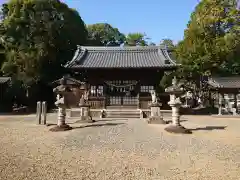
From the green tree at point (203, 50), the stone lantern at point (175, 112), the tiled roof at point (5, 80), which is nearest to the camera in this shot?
the stone lantern at point (175, 112)

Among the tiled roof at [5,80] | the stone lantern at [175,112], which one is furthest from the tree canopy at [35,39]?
the stone lantern at [175,112]

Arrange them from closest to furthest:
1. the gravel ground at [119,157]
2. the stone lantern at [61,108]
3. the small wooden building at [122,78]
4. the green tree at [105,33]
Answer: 1. the gravel ground at [119,157]
2. the stone lantern at [61,108]
3. the small wooden building at [122,78]
4. the green tree at [105,33]

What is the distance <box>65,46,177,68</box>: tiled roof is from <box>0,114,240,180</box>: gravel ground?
13.2 metres

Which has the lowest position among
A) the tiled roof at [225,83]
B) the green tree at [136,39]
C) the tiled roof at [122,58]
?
the tiled roof at [225,83]

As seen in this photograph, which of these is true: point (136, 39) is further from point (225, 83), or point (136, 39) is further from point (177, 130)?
point (177, 130)

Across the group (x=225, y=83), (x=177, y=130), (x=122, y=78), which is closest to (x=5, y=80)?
(x=122, y=78)

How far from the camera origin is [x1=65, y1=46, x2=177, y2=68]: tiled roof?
2391 centimetres

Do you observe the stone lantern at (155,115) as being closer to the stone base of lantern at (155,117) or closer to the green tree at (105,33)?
the stone base of lantern at (155,117)

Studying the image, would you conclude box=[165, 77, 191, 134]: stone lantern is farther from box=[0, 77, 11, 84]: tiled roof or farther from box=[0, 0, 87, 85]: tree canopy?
box=[0, 77, 11, 84]: tiled roof

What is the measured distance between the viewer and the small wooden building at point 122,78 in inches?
929

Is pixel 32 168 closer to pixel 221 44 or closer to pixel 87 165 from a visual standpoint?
pixel 87 165

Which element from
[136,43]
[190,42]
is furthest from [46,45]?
[136,43]

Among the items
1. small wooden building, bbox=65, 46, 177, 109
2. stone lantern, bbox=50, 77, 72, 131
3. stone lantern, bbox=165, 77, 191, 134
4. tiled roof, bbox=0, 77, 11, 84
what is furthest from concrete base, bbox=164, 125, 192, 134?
tiled roof, bbox=0, 77, 11, 84

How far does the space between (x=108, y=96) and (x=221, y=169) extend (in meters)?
18.4
